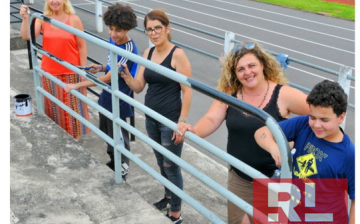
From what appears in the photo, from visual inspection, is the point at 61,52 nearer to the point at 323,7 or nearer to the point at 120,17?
the point at 120,17

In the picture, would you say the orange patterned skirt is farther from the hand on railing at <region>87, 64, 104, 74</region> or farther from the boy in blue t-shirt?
the boy in blue t-shirt

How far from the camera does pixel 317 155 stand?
8.21ft

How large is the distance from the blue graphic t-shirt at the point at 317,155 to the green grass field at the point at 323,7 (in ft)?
56.2

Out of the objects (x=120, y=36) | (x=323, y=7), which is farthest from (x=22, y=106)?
(x=323, y=7)

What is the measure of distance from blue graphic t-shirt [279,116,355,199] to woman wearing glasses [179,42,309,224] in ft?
0.65

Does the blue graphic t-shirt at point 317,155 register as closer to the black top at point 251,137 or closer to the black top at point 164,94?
the black top at point 251,137

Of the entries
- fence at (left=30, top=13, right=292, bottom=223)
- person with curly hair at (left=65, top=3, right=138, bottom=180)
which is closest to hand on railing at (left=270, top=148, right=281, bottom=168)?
fence at (left=30, top=13, right=292, bottom=223)

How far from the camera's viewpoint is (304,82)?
10.9 meters

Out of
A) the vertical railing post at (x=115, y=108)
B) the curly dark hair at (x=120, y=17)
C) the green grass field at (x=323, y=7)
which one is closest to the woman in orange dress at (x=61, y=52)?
the curly dark hair at (x=120, y=17)

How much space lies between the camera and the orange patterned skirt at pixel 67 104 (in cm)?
488

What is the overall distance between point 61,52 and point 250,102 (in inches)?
94.6

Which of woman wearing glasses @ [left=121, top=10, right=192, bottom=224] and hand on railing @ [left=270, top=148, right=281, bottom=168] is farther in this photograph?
woman wearing glasses @ [left=121, top=10, right=192, bottom=224]

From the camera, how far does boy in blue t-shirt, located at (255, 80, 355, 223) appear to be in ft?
7.94

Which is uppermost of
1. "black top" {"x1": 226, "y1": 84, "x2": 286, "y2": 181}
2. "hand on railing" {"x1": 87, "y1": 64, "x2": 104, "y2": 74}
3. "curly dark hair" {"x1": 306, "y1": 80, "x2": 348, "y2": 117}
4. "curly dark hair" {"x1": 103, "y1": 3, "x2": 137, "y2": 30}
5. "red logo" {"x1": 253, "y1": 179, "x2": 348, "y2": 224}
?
"curly dark hair" {"x1": 103, "y1": 3, "x2": 137, "y2": 30}
